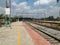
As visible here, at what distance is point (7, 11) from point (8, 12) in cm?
47

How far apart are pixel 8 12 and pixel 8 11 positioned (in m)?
0.35

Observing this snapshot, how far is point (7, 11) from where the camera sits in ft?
141

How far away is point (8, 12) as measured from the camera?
4259 cm

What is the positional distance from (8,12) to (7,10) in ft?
2.38

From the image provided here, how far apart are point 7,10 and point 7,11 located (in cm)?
28

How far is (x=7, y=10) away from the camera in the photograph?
4306cm

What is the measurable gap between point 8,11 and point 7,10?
410mm

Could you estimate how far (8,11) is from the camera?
42.8 meters
